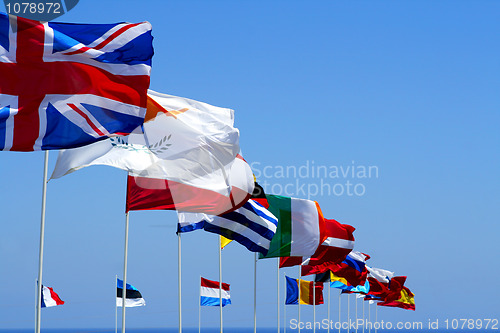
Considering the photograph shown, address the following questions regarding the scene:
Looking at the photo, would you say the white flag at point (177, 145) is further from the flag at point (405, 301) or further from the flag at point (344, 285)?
the flag at point (405, 301)

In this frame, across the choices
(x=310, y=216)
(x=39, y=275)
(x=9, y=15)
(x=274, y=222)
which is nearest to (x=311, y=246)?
(x=310, y=216)

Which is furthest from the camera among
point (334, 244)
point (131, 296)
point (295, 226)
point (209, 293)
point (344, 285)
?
point (344, 285)

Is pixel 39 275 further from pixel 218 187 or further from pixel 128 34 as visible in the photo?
pixel 218 187

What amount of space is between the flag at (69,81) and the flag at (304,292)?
36.3 m

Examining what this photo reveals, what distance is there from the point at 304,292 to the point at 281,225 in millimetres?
28023

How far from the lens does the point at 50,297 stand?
41375 mm

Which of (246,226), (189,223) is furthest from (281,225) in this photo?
(189,223)

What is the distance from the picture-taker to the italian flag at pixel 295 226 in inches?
1085

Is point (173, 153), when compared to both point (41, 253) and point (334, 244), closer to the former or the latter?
point (41, 253)

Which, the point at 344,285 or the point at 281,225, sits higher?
the point at 281,225

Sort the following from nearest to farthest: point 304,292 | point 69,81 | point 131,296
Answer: point 69,81 < point 131,296 < point 304,292

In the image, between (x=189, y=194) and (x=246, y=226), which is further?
(x=246, y=226)

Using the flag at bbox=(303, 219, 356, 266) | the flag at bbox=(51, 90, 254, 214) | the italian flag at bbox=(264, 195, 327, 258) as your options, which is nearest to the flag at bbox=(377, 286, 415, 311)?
the flag at bbox=(303, 219, 356, 266)

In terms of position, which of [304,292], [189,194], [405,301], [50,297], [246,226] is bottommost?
[50,297]
